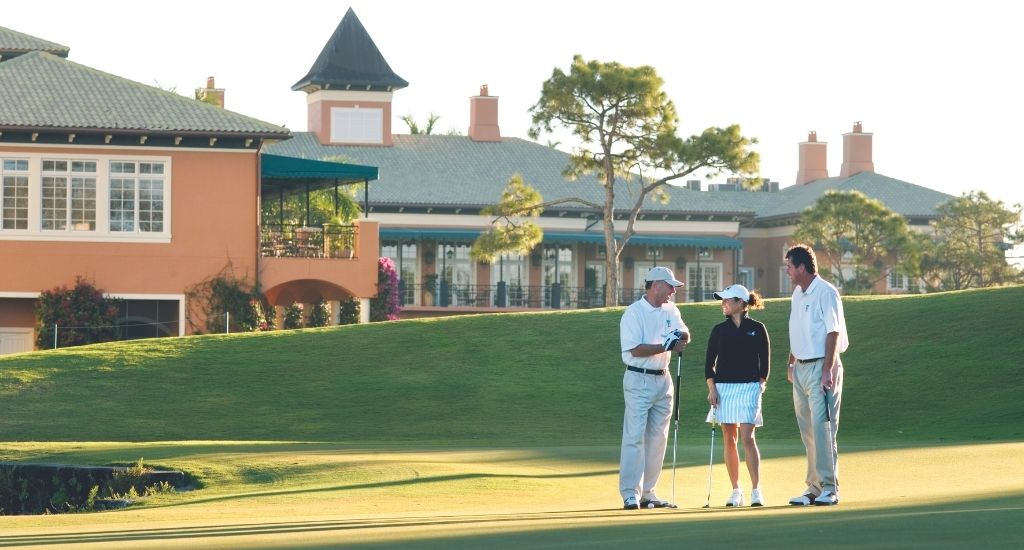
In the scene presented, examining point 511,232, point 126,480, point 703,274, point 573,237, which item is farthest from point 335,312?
point 126,480

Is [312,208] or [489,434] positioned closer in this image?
[489,434]

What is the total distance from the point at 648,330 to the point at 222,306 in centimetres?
2365

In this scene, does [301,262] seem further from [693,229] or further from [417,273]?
[693,229]

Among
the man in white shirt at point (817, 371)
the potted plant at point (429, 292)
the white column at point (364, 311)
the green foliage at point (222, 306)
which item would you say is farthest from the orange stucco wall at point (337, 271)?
the man in white shirt at point (817, 371)

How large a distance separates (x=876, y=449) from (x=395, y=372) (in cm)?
1168

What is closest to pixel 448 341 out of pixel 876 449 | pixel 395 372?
pixel 395 372

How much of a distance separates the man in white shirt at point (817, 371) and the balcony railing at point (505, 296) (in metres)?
46.6

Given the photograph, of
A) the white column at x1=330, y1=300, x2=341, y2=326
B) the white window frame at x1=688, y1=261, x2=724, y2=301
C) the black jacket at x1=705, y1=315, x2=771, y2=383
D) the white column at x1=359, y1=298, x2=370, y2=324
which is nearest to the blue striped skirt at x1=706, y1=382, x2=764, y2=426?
the black jacket at x1=705, y1=315, x2=771, y2=383

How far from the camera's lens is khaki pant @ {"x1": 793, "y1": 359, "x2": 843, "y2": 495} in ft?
39.3

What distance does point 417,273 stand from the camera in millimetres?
60812

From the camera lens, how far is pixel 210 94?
62906 mm

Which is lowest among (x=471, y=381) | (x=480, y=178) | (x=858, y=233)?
(x=471, y=381)

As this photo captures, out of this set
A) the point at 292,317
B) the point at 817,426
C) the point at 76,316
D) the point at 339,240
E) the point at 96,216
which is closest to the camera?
the point at 817,426

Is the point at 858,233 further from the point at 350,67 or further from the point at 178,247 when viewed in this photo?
the point at 178,247
